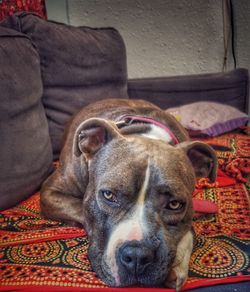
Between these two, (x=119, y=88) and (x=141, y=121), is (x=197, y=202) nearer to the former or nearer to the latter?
(x=141, y=121)

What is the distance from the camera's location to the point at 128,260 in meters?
1.35

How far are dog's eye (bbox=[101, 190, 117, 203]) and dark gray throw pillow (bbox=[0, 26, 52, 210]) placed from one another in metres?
0.66

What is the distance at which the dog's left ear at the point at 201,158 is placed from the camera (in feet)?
5.89

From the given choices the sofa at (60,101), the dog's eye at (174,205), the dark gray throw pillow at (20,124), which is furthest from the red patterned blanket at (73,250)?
the dog's eye at (174,205)

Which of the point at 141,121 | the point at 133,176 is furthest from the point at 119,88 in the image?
the point at 133,176

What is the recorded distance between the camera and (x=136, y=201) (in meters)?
1.50

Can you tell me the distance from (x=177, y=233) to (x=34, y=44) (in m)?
1.56

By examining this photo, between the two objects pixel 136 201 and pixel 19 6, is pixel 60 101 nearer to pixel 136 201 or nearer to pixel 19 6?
pixel 19 6

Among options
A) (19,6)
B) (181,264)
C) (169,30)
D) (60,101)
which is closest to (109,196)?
(181,264)

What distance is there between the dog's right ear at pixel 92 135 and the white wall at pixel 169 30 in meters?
2.49

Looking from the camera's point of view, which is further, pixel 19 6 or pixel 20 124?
pixel 19 6

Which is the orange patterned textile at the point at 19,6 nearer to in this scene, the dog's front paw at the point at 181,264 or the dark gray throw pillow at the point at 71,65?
the dark gray throw pillow at the point at 71,65

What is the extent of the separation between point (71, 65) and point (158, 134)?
1161 mm

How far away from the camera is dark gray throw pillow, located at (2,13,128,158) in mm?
2627
